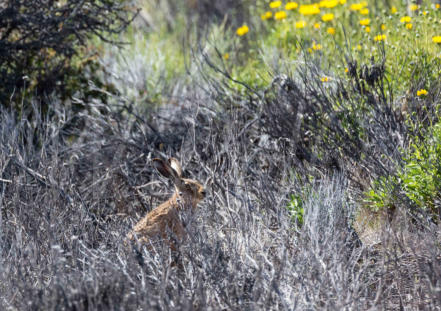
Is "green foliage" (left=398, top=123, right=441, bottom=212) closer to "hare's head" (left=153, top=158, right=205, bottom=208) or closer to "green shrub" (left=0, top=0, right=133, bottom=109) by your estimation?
Answer: "hare's head" (left=153, top=158, right=205, bottom=208)

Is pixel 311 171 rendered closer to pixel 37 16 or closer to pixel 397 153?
pixel 397 153

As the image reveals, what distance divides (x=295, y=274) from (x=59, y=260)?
1.27m

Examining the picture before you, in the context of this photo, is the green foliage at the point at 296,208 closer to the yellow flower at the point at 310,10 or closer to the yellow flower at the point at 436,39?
the yellow flower at the point at 436,39

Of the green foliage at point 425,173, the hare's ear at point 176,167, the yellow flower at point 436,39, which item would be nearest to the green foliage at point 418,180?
the green foliage at point 425,173

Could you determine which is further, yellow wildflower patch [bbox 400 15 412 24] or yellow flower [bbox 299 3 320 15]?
yellow flower [bbox 299 3 320 15]

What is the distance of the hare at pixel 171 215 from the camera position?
13.2 feet

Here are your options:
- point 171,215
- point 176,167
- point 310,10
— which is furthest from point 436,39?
point 171,215

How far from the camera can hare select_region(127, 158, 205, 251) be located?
13.2 feet

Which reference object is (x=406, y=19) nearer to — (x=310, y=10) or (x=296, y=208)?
(x=310, y=10)

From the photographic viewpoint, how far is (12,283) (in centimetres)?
347

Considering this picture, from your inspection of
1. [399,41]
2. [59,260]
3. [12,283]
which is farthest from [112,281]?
A: [399,41]

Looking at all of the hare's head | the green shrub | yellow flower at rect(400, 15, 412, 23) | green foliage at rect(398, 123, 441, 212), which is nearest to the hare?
the hare's head

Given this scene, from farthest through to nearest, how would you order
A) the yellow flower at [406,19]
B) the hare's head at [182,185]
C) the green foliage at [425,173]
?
the yellow flower at [406,19] → the hare's head at [182,185] → the green foliage at [425,173]

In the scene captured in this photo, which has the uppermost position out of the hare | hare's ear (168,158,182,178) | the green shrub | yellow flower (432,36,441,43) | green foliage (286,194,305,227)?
the green shrub
